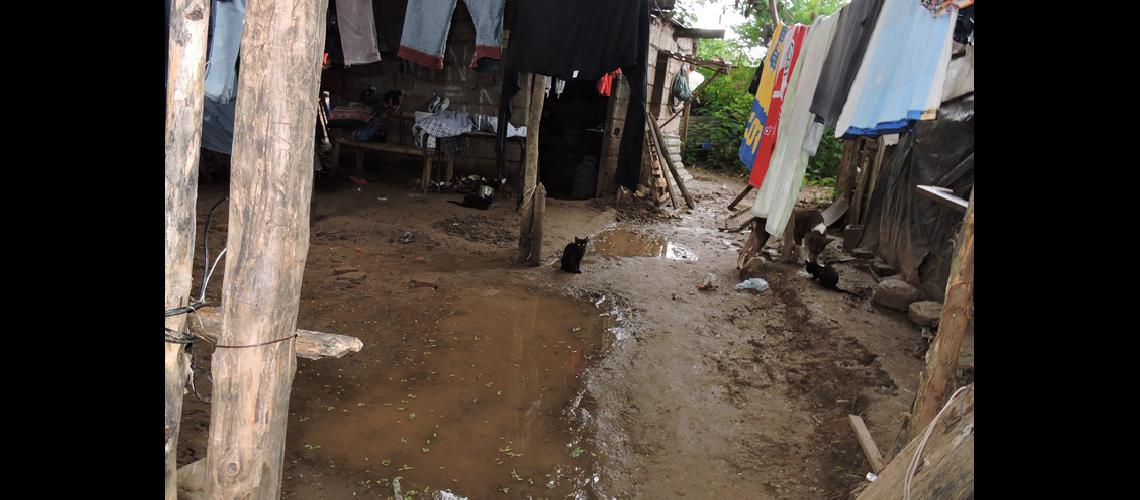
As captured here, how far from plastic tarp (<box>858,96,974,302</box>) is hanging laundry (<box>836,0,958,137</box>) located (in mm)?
2024

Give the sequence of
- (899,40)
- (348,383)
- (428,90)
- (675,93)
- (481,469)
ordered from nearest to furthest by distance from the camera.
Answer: (481,469)
(899,40)
(348,383)
(428,90)
(675,93)

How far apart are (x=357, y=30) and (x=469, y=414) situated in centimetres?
505

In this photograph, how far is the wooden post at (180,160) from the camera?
6.12ft

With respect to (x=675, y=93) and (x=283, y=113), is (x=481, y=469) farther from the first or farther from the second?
(x=675, y=93)

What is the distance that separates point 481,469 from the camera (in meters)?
3.13

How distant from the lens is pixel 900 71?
3361 mm

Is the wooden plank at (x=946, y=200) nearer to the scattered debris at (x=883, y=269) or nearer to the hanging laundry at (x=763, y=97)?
the hanging laundry at (x=763, y=97)

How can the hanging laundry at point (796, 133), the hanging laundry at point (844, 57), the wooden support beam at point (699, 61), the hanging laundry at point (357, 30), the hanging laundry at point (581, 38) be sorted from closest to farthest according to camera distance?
1. the hanging laundry at point (844, 57)
2. the hanging laundry at point (796, 133)
3. the hanging laundry at point (581, 38)
4. the hanging laundry at point (357, 30)
5. the wooden support beam at point (699, 61)

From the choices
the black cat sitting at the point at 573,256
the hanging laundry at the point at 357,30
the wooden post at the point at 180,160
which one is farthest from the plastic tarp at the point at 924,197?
the hanging laundry at the point at 357,30

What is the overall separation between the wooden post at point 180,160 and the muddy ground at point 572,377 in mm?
1143
